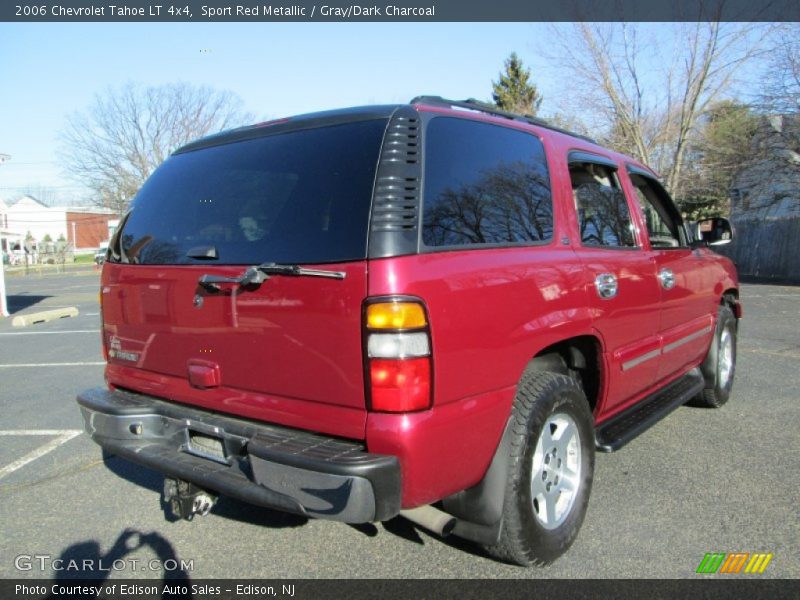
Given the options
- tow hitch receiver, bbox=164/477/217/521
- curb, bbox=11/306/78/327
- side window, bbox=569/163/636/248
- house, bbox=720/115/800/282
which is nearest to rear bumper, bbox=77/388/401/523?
tow hitch receiver, bbox=164/477/217/521

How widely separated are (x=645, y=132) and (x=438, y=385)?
87.5 feet

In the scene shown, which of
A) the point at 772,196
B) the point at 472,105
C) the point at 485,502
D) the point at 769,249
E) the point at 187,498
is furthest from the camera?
the point at 772,196

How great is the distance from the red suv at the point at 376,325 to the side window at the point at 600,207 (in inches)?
1.1

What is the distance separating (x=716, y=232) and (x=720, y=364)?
3.64ft

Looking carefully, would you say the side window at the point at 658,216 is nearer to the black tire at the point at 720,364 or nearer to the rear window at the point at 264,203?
the black tire at the point at 720,364

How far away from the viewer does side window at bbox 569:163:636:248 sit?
10.9ft

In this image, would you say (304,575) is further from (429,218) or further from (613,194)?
(613,194)

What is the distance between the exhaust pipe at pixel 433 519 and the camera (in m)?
2.46

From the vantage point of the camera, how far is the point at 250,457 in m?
2.29

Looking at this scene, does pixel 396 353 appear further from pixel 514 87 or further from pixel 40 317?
pixel 514 87

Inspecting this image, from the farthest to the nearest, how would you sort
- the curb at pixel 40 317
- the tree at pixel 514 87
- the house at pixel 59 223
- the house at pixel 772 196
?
the house at pixel 59 223 → the tree at pixel 514 87 → the house at pixel 772 196 → the curb at pixel 40 317

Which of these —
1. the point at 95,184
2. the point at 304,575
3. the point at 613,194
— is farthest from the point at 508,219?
the point at 95,184

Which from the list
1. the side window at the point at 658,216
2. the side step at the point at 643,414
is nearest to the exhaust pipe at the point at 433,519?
the side step at the point at 643,414

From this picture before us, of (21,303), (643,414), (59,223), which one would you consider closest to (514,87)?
(21,303)
